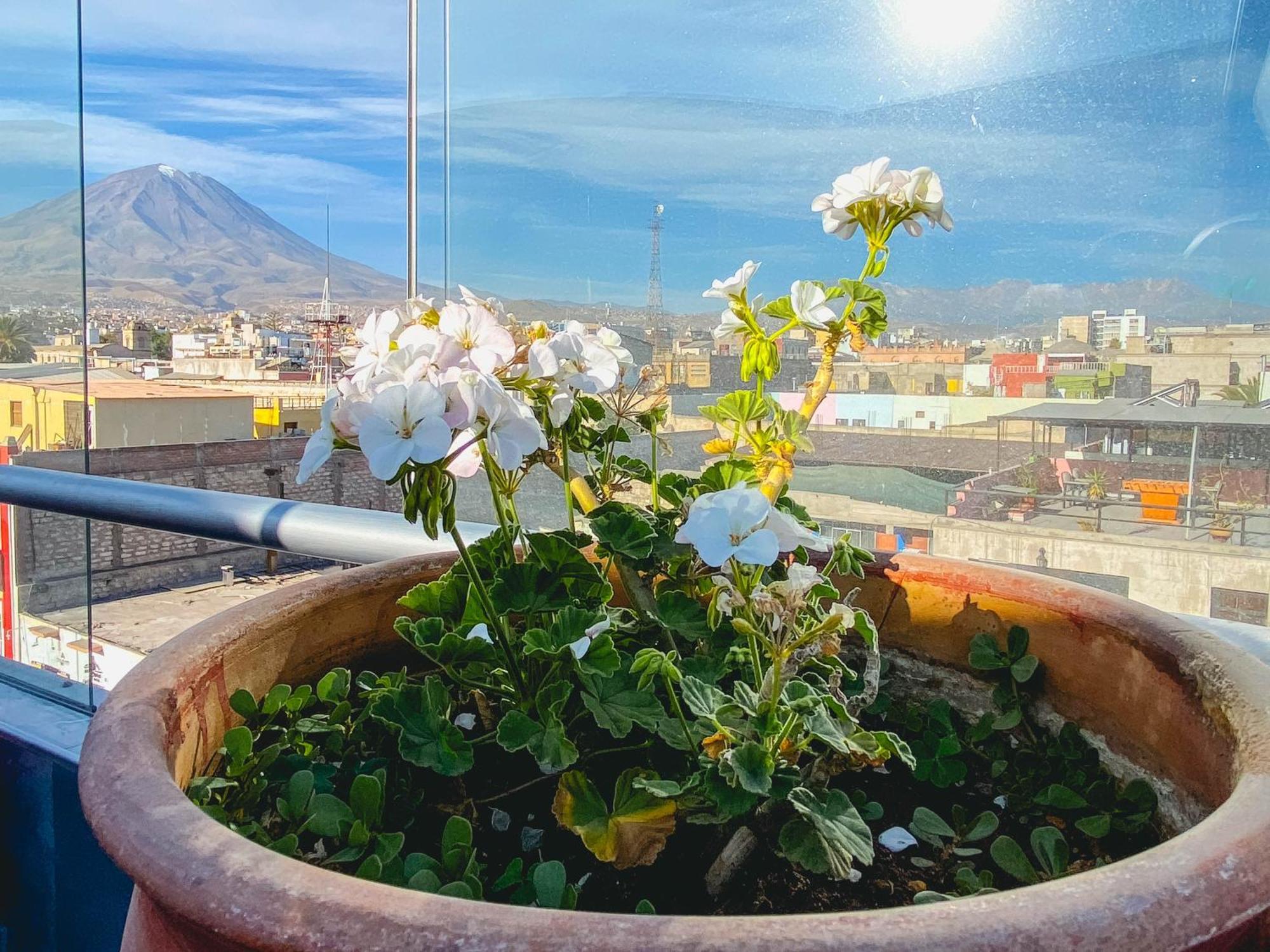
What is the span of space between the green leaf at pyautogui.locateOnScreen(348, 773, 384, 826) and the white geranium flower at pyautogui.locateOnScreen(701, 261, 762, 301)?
310mm

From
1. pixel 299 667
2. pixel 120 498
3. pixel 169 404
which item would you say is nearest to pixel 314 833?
Result: pixel 299 667

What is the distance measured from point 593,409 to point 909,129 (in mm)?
858

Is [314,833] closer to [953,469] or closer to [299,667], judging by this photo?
[299,667]

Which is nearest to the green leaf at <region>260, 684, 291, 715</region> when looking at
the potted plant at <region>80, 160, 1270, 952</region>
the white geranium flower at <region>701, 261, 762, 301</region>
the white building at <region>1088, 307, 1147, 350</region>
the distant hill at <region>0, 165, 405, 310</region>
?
the potted plant at <region>80, 160, 1270, 952</region>

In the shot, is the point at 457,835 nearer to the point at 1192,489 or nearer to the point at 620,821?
the point at 620,821

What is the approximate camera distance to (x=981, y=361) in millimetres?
1108

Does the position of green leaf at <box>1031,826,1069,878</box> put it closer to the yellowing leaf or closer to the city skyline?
the yellowing leaf

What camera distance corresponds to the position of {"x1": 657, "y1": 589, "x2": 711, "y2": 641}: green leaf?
50 centimetres

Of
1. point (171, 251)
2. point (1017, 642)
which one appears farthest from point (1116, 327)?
point (171, 251)

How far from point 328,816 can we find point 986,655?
37 centimetres

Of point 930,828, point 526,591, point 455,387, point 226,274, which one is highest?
point 226,274

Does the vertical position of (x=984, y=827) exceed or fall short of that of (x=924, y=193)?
it falls short

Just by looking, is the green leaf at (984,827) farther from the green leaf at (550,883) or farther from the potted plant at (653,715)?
the green leaf at (550,883)

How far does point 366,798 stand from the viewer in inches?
16.6
